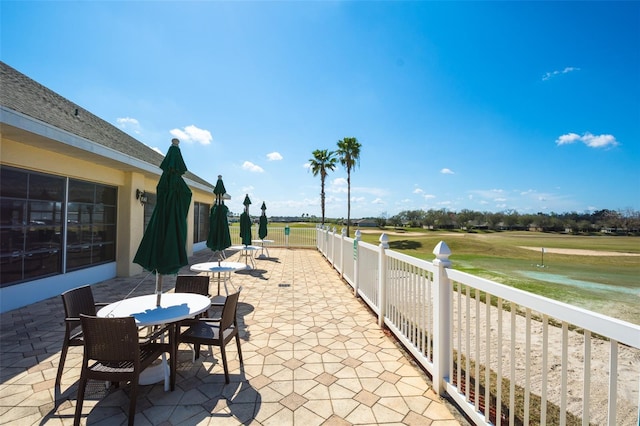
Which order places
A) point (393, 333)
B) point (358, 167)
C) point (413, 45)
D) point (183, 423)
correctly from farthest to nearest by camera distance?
point (358, 167), point (413, 45), point (393, 333), point (183, 423)

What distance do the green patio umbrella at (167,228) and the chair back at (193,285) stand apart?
67cm

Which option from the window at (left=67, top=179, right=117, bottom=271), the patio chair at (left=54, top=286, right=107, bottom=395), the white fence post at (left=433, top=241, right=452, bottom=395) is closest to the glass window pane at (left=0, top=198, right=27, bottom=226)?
the window at (left=67, top=179, right=117, bottom=271)

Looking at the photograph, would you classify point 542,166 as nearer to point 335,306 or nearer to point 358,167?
point 358,167

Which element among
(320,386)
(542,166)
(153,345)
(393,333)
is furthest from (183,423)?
(542,166)

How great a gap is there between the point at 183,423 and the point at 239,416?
453 millimetres

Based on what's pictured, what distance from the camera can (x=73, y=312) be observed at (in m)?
2.96

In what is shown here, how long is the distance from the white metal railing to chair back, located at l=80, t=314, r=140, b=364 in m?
2.72

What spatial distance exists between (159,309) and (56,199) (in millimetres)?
5463

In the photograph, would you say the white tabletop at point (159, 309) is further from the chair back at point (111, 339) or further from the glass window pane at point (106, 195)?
the glass window pane at point (106, 195)

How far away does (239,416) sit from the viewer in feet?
7.70

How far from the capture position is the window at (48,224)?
5.10 m

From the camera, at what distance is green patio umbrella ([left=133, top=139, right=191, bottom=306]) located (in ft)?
10.4

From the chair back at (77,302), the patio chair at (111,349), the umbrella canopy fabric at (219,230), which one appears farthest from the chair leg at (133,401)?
the umbrella canopy fabric at (219,230)

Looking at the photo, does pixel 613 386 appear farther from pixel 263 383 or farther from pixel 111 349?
pixel 111 349
